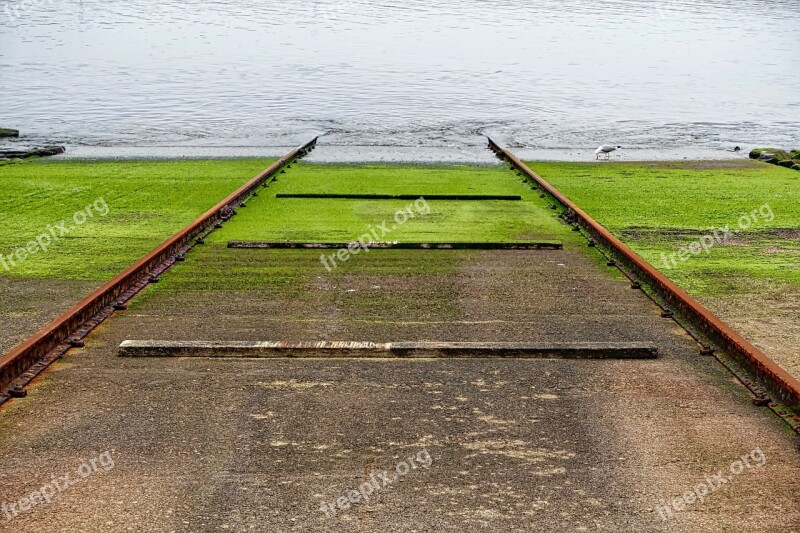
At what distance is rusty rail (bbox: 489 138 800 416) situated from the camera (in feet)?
16.4

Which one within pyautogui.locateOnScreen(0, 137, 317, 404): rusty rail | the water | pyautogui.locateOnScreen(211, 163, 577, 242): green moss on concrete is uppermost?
pyautogui.locateOnScreen(0, 137, 317, 404): rusty rail

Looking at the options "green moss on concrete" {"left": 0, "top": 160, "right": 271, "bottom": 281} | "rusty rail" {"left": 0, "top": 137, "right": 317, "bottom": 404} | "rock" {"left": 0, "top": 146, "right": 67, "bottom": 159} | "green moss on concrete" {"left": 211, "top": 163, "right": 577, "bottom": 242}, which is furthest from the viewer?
"rock" {"left": 0, "top": 146, "right": 67, "bottom": 159}

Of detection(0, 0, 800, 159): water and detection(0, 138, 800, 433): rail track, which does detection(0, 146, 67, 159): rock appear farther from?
detection(0, 138, 800, 433): rail track

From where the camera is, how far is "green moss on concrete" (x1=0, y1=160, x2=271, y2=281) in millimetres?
8617

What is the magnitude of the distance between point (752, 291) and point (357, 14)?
227 ft

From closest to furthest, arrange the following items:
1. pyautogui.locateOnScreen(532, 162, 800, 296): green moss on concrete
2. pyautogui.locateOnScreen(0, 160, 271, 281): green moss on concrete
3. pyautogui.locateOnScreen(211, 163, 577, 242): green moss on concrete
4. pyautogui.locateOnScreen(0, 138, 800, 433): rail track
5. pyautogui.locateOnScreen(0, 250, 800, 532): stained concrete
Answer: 1. pyautogui.locateOnScreen(0, 250, 800, 532): stained concrete
2. pyautogui.locateOnScreen(0, 138, 800, 433): rail track
3. pyautogui.locateOnScreen(532, 162, 800, 296): green moss on concrete
4. pyautogui.locateOnScreen(0, 160, 271, 281): green moss on concrete
5. pyautogui.locateOnScreen(211, 163, 577, 242): green moss on concrete

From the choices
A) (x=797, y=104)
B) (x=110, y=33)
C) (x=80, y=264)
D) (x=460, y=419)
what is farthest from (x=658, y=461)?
(x=110, y=33)

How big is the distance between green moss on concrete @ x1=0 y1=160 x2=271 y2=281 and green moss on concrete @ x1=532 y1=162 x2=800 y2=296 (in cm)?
475

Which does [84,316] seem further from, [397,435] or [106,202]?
[106,202]

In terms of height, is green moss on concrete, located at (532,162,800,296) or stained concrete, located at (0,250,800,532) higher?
stained concrete, located at (0,250,800,532)

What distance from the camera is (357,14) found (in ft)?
242

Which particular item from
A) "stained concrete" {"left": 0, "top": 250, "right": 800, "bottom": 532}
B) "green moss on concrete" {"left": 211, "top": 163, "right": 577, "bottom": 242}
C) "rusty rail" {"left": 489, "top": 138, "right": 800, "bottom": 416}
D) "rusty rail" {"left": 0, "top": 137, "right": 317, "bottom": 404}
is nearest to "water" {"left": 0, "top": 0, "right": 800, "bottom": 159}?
"green moss on concrete" {"left": 211, "top": 163, "right": 577, "bottom": 242}

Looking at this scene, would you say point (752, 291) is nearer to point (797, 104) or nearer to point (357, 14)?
point (797, 104)

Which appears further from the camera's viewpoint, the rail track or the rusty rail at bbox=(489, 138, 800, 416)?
the rail track
